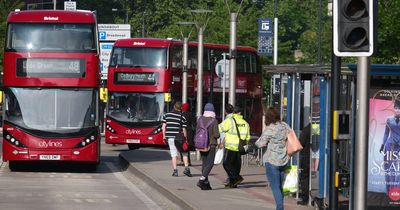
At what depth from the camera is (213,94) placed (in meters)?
46.9

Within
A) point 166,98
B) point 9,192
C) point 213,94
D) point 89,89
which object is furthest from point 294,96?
point 213,94

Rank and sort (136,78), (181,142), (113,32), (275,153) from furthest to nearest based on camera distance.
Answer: (113,32) → (136,78) → (181,142) → (275,153)

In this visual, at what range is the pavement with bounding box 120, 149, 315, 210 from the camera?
63.7ft

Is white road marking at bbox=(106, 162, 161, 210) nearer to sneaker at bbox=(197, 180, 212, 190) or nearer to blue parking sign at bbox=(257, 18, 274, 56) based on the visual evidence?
sneaker at bbox=(197, 180, 212, 190)

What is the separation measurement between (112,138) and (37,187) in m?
20.3

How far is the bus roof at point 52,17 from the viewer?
28.9 m

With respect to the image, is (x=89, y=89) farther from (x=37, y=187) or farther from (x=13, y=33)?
(x=37, y=187)

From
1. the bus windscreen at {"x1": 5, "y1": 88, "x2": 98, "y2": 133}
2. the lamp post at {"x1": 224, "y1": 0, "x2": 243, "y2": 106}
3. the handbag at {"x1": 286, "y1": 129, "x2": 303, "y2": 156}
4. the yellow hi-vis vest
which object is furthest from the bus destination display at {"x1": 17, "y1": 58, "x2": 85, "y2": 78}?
the handbag at {"x1": 286, "y1": 129, "x2": 303, "y2": 156}

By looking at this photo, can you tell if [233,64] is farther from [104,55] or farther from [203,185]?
[104,55]

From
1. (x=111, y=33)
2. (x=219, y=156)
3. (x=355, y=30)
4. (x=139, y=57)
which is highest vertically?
(x=111, y=33)

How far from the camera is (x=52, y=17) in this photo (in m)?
29.0

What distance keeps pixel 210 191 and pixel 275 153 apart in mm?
5948

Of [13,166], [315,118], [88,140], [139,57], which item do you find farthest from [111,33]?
[315,118]

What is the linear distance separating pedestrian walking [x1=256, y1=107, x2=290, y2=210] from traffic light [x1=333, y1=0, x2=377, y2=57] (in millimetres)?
5286
